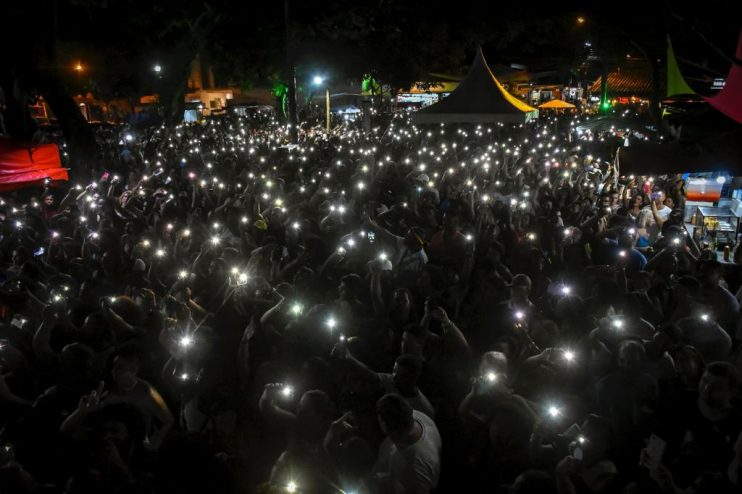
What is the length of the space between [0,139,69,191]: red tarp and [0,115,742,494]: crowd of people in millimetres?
1129

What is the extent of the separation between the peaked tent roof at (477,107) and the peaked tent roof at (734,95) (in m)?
10.8

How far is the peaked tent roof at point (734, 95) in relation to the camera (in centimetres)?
494

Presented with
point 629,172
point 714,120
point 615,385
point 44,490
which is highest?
point 714,120

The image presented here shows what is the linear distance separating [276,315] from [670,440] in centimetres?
339

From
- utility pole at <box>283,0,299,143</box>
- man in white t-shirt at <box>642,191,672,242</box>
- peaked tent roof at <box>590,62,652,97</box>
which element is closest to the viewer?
man in white t-shirt at <box>642,191,672,242</box>

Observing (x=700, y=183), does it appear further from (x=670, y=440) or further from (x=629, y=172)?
(x=670, y=440)

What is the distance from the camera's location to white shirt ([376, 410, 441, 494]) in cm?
335

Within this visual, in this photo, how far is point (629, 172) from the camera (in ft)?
19.7

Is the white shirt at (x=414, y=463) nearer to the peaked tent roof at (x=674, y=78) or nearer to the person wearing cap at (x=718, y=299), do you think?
the person wearing cap at (x=718, y=299)

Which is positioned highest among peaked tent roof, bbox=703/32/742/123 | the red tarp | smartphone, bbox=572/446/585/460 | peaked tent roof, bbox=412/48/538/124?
peaked tent roof, bbox=703/32/742/123

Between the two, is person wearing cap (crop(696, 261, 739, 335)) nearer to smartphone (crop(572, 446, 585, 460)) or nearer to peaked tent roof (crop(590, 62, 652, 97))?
smartphone (crop(572, 446, 585, 460))

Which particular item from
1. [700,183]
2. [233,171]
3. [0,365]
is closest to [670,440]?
[0,365]

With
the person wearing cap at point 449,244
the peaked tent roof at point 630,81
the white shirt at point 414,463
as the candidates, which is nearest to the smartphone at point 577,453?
the white shirt at point 414,463

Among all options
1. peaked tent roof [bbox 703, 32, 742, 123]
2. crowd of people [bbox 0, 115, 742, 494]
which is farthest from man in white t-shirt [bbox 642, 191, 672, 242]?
peaked tent roof [bbox 703, 32, 742, 123]
